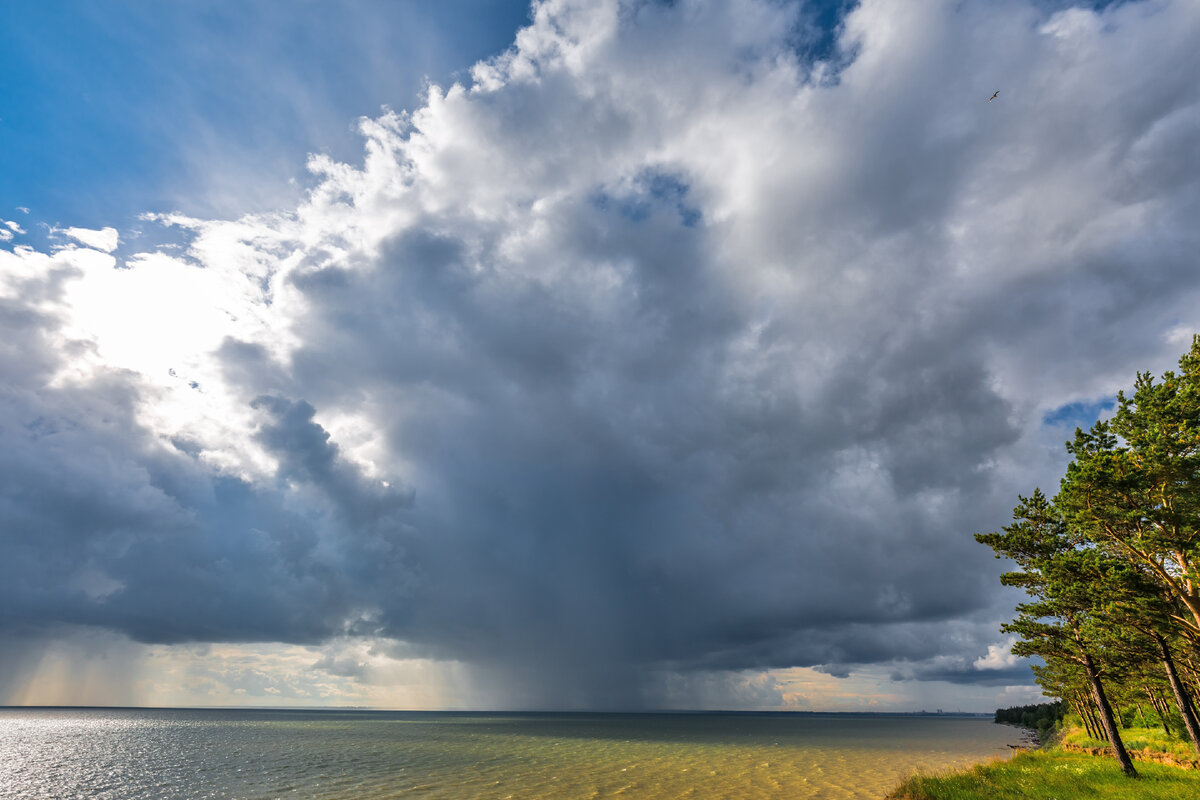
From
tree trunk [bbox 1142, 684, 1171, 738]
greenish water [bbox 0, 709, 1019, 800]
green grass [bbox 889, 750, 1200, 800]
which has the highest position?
tree trunk [bbox 1142, 684, 1171, 738]

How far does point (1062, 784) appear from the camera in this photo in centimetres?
3162

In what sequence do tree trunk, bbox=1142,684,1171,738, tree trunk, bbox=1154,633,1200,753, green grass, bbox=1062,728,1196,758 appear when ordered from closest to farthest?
tree trunk, bbox=1154,633,1200,753, green grass, bbox=1062,728,1196,758, tree trunk, bbox=1142,684,1171,738

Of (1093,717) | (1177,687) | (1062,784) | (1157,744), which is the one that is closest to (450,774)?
(1062,784)

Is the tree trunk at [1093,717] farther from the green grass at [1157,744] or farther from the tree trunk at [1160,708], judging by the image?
the tree trunk at [1160,708]

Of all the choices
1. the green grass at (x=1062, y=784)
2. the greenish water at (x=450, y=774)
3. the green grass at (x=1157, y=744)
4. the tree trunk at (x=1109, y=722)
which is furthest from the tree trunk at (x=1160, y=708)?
the tree trunk at (x=1109, y=722)

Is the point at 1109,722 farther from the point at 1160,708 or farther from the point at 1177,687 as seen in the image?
the point at 1160,708

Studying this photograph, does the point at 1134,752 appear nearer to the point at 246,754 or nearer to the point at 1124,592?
the point at 1124,592

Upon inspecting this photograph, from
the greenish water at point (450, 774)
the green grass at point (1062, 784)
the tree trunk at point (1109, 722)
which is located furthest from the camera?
→ the greenish water at point (450, 774)

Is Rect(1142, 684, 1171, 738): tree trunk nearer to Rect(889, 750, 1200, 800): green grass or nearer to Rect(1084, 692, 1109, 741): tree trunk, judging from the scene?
Rect(1084, 692, 1109, 741): tree trunk

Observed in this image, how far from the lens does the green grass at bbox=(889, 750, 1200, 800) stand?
91.4ft

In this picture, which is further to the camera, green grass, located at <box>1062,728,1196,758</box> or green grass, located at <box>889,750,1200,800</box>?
green grass, located at <box>1062,728,1196,758</box>

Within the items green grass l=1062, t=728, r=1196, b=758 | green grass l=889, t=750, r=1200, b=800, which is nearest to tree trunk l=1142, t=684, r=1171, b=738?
green grass l=1062, t=728, r=1196, b=758

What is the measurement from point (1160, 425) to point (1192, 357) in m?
4.13

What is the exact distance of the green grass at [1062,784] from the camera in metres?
27.8
